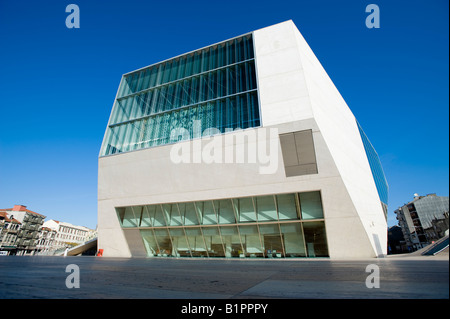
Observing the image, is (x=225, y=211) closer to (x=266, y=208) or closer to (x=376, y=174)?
(x=266, y=208)

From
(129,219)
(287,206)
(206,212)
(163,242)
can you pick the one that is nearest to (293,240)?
(287,206)

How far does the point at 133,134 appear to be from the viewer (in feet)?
71.2

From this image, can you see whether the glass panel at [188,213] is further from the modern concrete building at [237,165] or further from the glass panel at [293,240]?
the glass panel at [293,240]

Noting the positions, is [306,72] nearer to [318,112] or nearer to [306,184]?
[318,112]

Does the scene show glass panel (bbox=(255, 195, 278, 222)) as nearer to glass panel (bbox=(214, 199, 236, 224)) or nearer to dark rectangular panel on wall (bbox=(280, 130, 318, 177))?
glass panel (bbox=(214, 199, 236, 224))

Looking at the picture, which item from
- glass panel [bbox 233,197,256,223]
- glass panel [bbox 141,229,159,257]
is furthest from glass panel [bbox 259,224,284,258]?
glass panel [bbox 141,229,159,257]

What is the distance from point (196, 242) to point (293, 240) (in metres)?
7.91

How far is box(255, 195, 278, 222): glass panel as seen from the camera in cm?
1605

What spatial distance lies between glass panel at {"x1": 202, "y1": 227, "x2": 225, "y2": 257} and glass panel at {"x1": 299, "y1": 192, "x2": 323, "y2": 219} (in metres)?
6.91

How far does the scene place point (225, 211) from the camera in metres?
17.3

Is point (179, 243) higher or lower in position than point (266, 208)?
lower

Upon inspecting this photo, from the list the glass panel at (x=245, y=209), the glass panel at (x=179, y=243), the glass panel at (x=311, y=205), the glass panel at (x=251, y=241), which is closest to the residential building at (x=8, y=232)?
the glass panel at (x=179, y=243)

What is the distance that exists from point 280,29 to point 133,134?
16.5 metres
